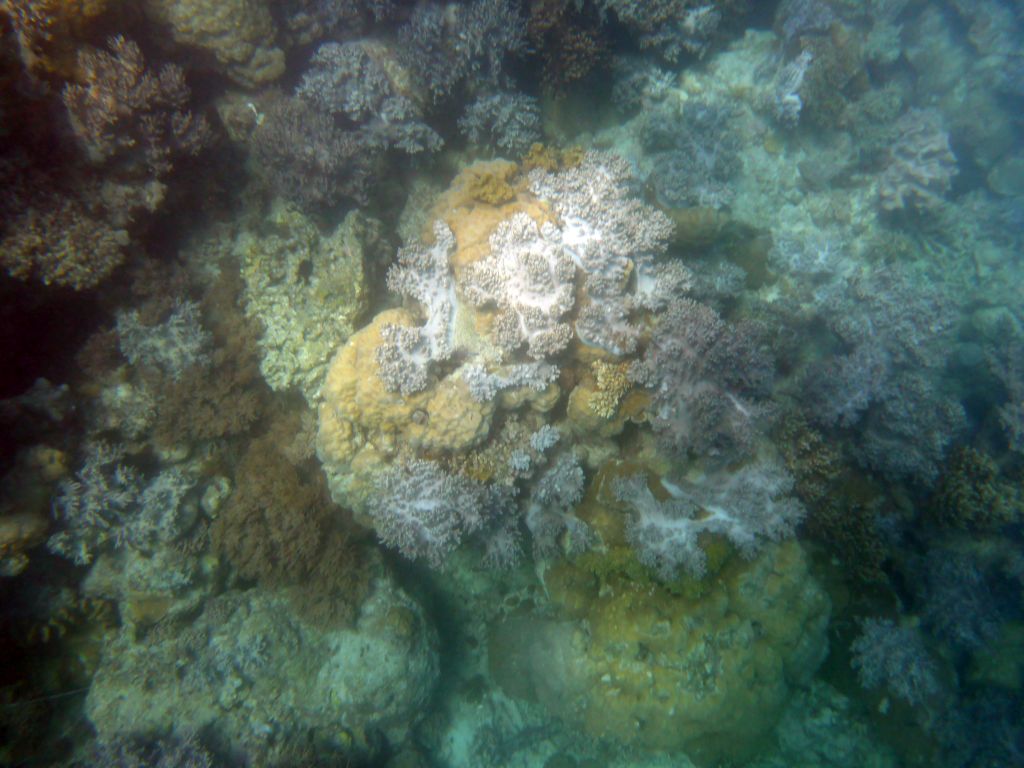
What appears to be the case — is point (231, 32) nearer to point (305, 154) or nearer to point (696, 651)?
point (305, 154)

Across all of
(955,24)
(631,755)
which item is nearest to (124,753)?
(631,755)

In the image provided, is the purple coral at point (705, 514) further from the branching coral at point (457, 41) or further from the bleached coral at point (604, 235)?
the branching coral at point (457, 41)

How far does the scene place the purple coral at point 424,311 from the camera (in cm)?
466

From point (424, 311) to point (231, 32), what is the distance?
365 cm

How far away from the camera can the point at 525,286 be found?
15.5 feet

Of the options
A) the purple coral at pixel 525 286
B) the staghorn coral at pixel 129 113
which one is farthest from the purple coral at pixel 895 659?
the staghorn coral at pixel 129 113

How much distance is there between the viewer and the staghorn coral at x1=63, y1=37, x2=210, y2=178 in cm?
433

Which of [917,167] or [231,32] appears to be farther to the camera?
[917,167]

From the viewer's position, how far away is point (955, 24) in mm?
10727

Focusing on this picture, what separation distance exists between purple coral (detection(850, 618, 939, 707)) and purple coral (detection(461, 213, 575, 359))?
203 inches

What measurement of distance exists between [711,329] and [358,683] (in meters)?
5.81

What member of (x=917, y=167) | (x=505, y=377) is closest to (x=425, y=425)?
(x=505, y=377)

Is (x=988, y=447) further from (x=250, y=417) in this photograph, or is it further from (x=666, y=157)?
(x=250, y=417)

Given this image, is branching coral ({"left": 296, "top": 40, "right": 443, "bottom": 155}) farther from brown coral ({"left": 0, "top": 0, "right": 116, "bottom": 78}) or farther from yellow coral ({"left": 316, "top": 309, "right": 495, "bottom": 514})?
yellow coral ({"left": 316, "top": 309, "right": 495, "bottom": 514})
